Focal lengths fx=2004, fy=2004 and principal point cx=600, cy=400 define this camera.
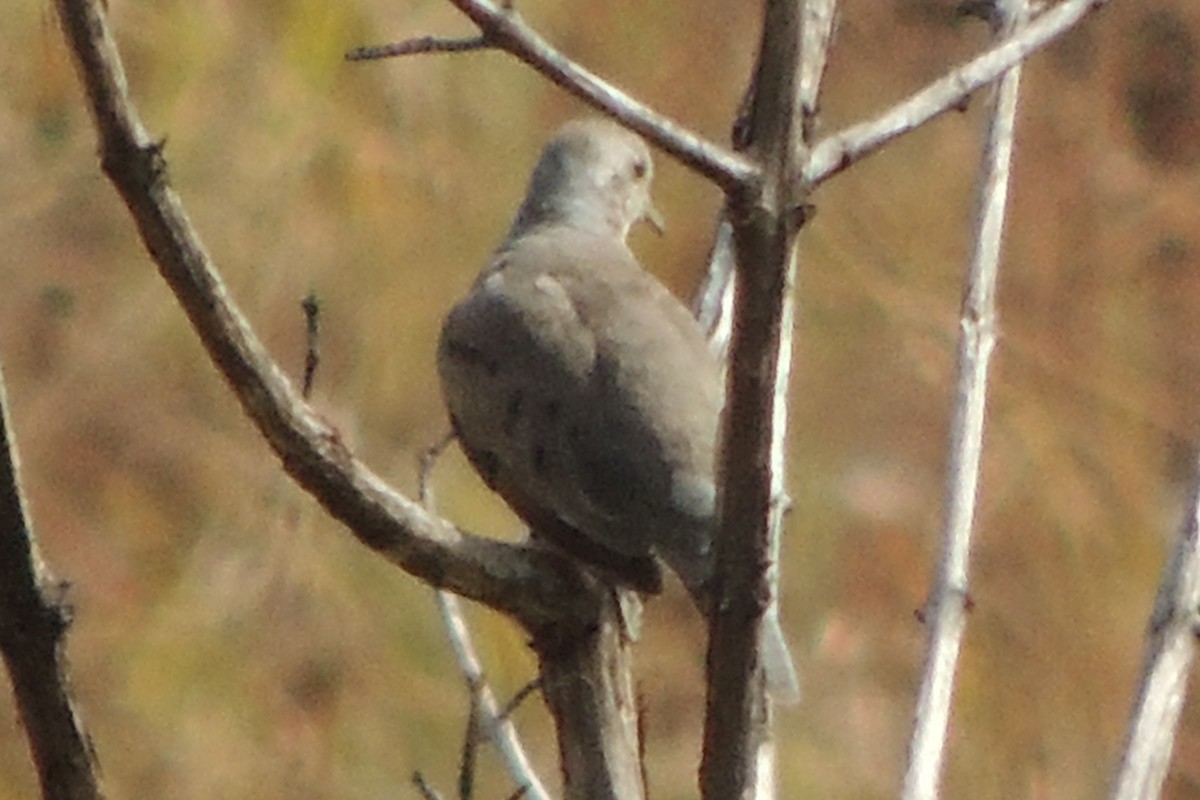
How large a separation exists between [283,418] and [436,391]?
1572mm

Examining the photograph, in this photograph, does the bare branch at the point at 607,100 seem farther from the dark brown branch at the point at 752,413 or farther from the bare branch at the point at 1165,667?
A: the bare branch at the point at 1165,667

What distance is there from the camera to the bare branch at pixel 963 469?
1515mm

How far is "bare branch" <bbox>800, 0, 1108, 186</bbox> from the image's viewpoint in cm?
94

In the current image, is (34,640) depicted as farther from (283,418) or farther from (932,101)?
(932,101)

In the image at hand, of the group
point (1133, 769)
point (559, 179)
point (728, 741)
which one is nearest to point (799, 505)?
point (559, 179)

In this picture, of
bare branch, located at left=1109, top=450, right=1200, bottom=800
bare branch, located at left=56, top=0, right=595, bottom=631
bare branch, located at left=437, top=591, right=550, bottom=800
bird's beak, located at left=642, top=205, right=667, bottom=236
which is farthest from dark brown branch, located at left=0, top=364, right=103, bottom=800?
bird's beak, located at left=642, top=205, right=667, bottom=236

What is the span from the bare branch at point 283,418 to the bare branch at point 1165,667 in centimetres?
41

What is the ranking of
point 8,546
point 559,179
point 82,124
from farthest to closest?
point 82,124 < point 559,179 < point 8,546

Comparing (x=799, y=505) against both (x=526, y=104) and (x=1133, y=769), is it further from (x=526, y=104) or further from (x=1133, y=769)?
(x=1133, y=769)

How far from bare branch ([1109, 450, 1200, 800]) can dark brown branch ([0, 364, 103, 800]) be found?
35.1 inches

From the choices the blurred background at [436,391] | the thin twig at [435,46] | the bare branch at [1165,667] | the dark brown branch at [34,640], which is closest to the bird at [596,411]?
the bare branch at [1165,667]

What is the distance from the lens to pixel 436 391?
271cm

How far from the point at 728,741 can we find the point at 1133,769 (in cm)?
53

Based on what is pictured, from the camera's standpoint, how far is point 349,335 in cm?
268
